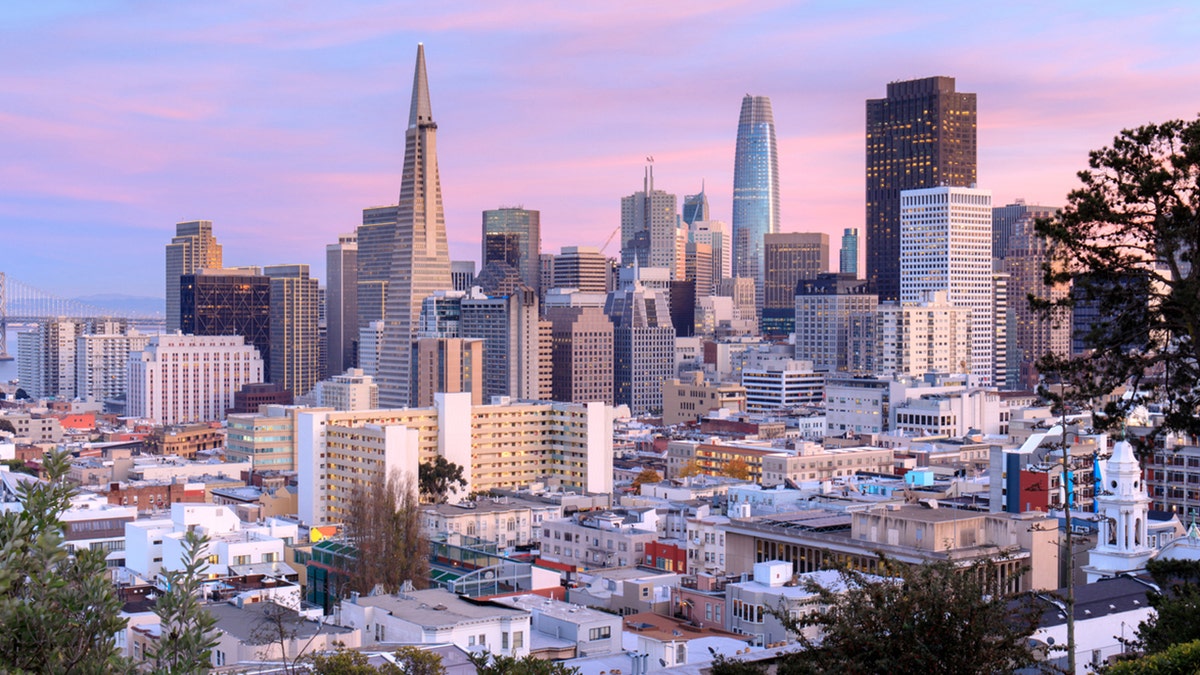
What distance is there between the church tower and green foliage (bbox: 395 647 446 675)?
19771 mm

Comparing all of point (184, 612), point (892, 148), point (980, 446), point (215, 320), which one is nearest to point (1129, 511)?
point (184, 612)

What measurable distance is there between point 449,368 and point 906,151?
78171mm

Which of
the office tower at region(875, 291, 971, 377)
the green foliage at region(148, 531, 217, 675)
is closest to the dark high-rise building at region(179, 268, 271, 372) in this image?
the office tower at region(875, 291, 971, 377)

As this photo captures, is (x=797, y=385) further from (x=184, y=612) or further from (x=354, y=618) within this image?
(x=184, y=612)

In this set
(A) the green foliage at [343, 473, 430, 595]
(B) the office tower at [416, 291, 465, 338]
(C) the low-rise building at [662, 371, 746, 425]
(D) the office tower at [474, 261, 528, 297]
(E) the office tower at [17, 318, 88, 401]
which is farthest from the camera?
(E) the office tower at [17, 318, 88, 401]

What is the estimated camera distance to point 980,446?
279 feet

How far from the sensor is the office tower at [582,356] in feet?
478

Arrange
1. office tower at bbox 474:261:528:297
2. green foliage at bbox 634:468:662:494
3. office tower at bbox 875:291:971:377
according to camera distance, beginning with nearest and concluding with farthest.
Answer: green foliage at bbox 634:468:662:494 → office tower at bbox 875:291:971:377 → office tower at bbox 474:261:528:297

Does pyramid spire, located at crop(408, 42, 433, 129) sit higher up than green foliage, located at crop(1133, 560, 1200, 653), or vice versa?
pyramid spire, located at crop(408, 42, 433, 129)

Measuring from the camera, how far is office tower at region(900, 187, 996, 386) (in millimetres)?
148375

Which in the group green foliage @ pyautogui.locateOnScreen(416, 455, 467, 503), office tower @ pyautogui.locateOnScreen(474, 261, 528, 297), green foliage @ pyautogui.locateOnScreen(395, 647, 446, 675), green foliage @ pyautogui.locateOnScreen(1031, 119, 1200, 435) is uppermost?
office tower @ pyautogui.locateOnScreen(474, 261, 528, 297)

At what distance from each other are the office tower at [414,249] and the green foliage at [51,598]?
A: 123846 mm

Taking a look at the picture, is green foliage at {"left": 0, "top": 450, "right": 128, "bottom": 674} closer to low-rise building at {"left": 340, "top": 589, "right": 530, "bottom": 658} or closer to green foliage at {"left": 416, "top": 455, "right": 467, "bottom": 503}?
low-rise building at {"left": 340, "top": 589, "right": 530, "bottom": 658}

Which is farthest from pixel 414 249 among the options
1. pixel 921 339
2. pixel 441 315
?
pixel 921 339
